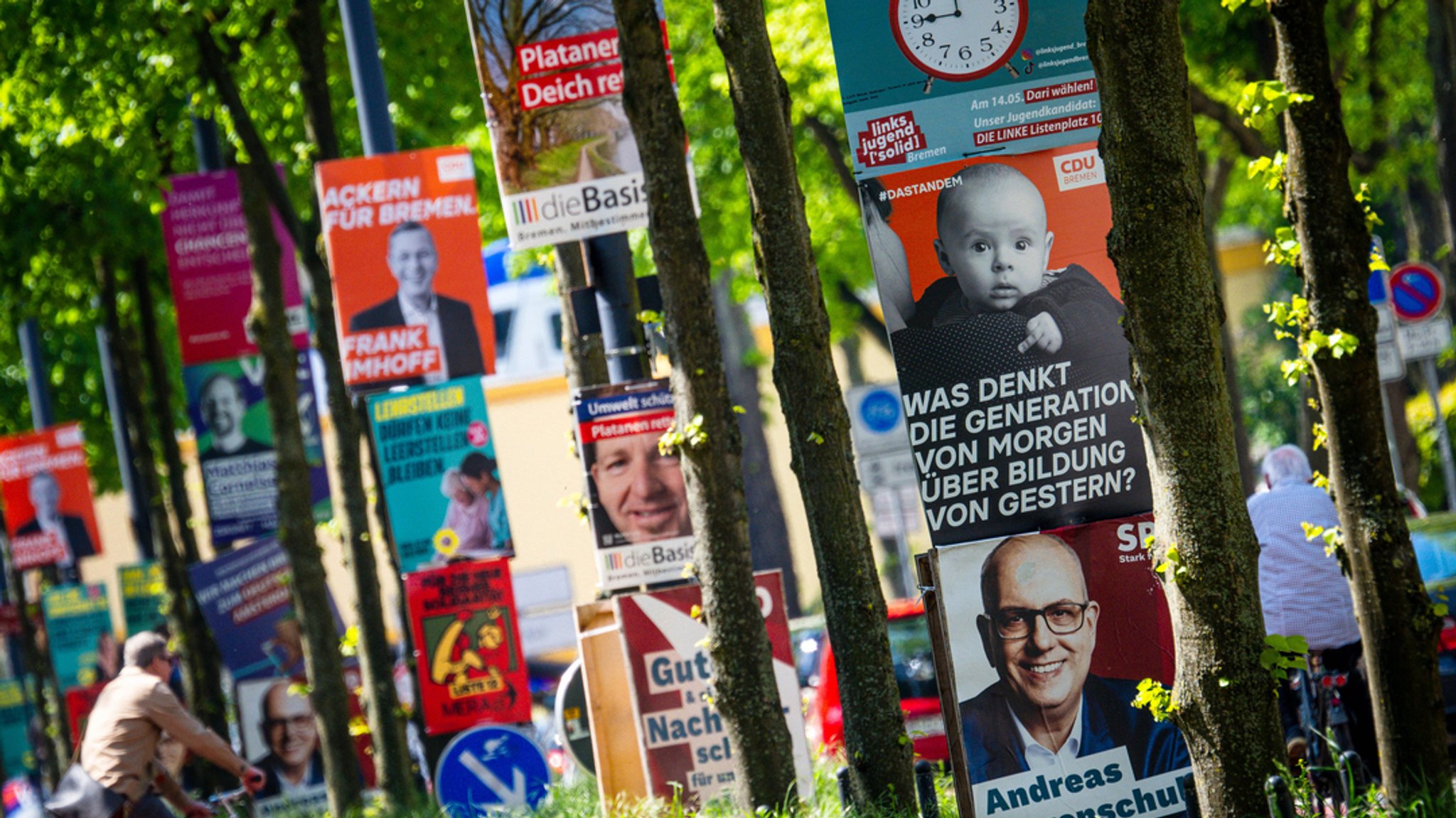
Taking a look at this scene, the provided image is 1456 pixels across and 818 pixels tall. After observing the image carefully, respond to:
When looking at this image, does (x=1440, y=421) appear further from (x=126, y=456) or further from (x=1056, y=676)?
(x=126, y=456)

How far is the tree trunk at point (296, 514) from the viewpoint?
47.1ft

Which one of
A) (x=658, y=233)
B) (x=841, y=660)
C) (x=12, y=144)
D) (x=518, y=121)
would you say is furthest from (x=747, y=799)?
(x=12, y=144)

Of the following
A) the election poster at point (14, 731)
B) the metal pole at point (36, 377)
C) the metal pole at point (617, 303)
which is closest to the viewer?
the metal pole at point (617, 303)

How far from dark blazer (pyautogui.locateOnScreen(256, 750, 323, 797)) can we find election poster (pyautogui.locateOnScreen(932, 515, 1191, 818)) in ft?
37.4

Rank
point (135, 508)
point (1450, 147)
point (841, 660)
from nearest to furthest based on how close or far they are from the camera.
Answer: point (841, 660) < point (1450, 147) < point (135, 508)

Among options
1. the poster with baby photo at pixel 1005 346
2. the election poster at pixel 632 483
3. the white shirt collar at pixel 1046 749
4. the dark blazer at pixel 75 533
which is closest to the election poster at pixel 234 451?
the dark blazer at pixel 75 533

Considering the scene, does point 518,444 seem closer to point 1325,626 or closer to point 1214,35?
point 1214,35

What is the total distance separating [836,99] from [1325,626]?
980 centimetres

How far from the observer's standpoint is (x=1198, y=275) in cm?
558

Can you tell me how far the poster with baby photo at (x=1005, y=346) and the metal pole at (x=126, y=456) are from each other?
1443cm

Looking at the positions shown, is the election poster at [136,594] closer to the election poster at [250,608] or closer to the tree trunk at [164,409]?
the tree trunk at [164,409]

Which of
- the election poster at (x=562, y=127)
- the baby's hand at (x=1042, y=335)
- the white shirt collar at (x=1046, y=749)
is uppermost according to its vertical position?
the election poster at (x=562, y=127)

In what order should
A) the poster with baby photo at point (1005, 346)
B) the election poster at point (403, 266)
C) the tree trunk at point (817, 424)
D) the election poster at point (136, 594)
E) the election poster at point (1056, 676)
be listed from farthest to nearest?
the election poster at point (136, 594)
the election poster at point (403, 266)
the tree trunk at point (817, 424)
the poster with baby photo at point (1005, 346)
the election poster at point (1056, 676)

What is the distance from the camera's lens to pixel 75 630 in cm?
2720
